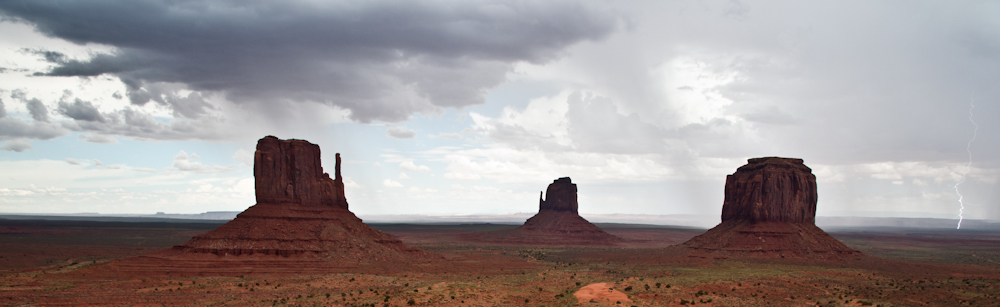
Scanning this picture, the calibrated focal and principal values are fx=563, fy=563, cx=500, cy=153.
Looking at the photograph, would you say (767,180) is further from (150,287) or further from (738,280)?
(150,287)

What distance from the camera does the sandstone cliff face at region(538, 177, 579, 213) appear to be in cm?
15975

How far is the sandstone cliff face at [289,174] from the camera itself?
67.8 metres

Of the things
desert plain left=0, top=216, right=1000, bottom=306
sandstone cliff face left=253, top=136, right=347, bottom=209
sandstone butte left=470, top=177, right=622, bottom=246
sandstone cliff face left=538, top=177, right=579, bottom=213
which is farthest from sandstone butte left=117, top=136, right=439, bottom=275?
sandstone cliff face left=538, top=177, right=579, bottom=213

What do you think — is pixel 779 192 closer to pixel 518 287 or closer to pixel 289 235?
pixel 518 287

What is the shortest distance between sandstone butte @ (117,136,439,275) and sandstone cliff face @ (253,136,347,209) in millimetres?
112

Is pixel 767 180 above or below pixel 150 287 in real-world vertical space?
above

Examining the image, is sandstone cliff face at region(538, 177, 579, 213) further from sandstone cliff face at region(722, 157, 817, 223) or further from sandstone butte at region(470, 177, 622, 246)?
sandstone cliff face at region(722, 157, 817, 223)

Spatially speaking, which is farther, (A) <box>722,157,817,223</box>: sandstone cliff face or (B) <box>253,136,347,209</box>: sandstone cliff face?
(A) <box>722,157,817,223</box>: sandstone cliff face

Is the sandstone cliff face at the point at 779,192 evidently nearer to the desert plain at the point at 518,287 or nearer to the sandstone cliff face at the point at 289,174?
the desert plain at the point at 518,287

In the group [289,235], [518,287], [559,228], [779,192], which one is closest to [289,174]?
[289,235]

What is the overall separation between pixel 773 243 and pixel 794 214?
26.5 feet

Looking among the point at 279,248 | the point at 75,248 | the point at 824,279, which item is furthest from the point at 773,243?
the point at 75,248

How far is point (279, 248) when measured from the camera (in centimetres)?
6309

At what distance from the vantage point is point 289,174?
6919 centimetres
